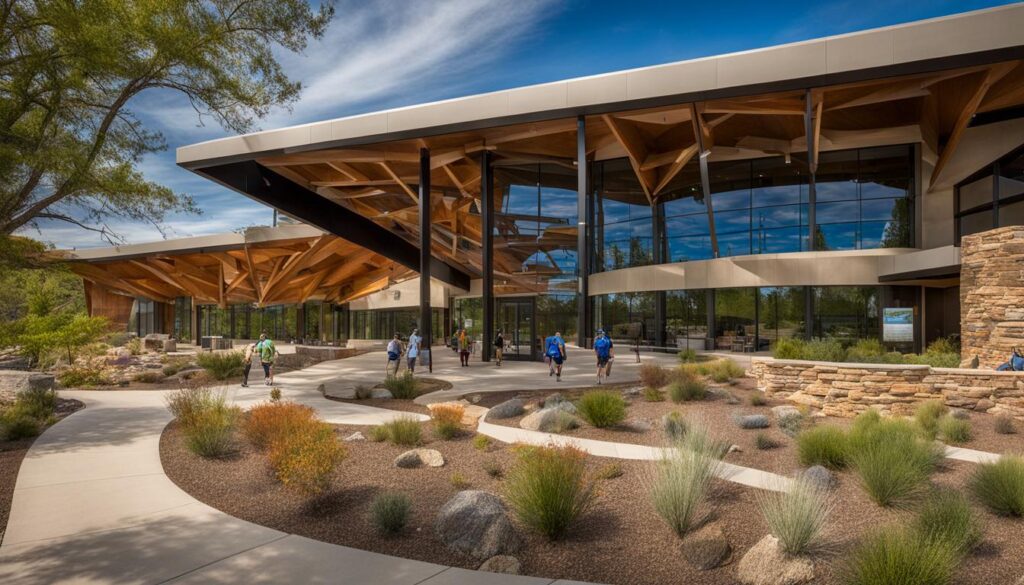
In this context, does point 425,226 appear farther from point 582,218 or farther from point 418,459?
point 418,459

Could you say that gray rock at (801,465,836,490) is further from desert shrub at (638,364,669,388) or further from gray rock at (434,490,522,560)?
desert shrub at (638,364,669,388)

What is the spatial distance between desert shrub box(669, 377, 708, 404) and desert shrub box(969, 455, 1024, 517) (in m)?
5.91

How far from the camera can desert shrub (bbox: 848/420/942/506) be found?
5957mm

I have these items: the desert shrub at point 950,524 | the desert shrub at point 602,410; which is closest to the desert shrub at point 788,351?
the desert shrub at point 602,410

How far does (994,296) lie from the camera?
1477 centimetres

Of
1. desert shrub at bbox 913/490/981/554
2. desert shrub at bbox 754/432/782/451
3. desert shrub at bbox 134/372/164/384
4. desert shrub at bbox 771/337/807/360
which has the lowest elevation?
desert shrub at bbox 134/372/164/384

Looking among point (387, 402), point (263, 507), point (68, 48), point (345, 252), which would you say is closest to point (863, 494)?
point (263, 507)

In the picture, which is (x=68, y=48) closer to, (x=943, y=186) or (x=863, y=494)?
(x=863, y=494)

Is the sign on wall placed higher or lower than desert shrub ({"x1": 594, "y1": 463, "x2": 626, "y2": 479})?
higher

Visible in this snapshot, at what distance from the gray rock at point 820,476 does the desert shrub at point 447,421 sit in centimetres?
525

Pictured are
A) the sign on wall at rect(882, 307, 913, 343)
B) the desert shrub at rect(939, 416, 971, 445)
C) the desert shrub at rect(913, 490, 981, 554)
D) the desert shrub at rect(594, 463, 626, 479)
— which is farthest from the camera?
the sign on wall at rect(882, 307, 913, 343)

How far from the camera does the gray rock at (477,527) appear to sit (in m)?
4.82

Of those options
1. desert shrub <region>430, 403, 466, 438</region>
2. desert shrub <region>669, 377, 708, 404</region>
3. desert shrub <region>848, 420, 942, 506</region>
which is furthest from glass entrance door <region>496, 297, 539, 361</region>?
desert shrub <region>848, 420, 942, 506</region>

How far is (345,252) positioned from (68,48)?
88.3 feet
